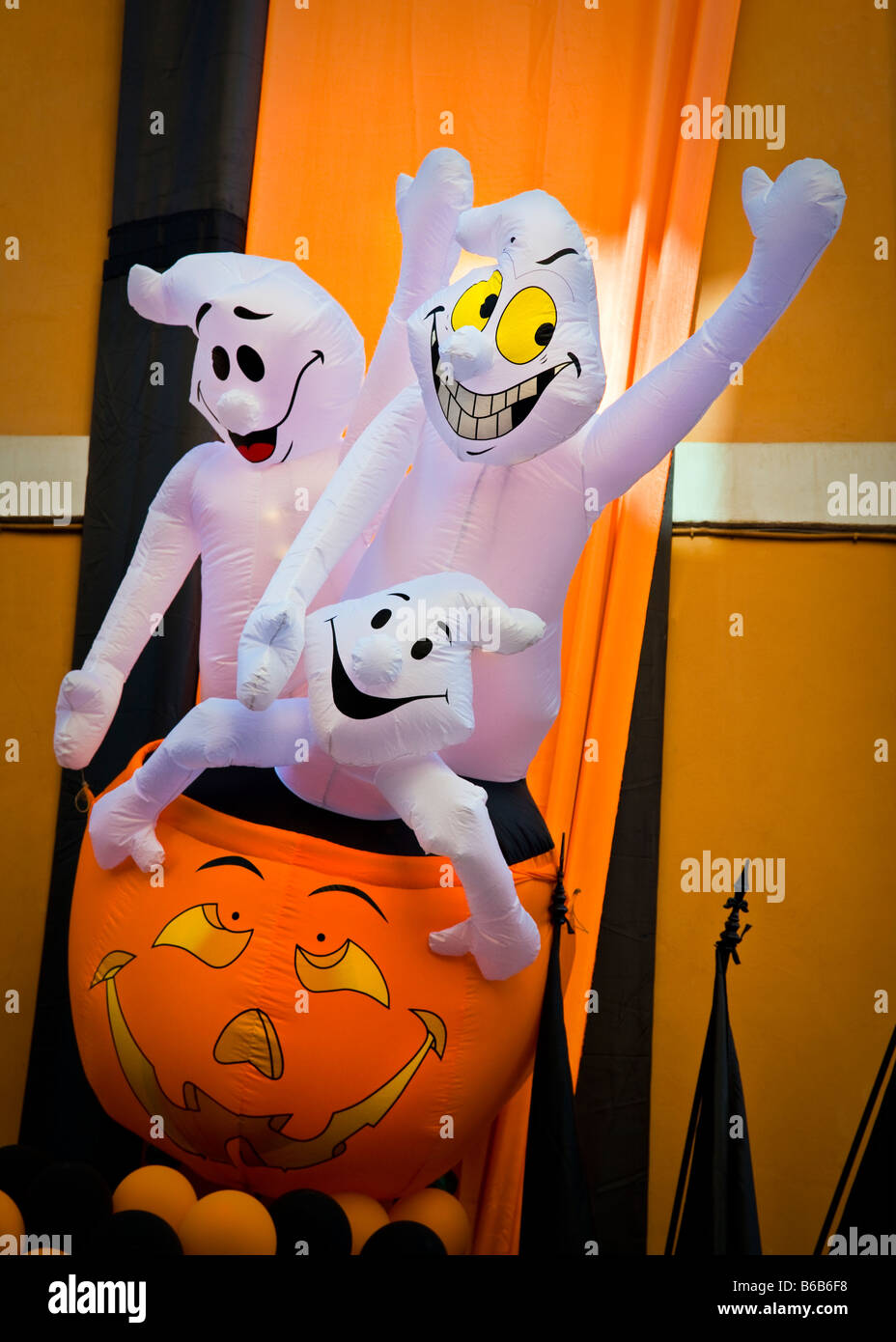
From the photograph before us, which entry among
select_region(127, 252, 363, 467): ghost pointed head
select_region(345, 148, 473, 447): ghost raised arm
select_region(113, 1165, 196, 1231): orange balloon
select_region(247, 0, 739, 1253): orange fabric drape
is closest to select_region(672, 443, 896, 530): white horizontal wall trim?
select_region(247, 0, 739, 1253): orange fabric drape

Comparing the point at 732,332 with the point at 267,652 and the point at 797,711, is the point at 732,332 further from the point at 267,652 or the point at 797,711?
the point at 797,711

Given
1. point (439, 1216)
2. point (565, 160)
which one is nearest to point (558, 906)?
point (439, 1216)

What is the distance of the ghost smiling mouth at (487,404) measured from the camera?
1.61 meters

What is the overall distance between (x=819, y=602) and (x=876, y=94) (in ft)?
3.33

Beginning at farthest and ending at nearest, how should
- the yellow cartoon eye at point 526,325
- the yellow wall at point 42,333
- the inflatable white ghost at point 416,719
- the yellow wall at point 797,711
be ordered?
1. the yellow wall at point 42,333
2. the yellow wall at point 797,711
3. the yellow cartoon eye at point 526,325
4. the inflatable white ghost at point 416,719

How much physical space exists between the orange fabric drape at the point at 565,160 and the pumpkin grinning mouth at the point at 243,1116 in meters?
0.65

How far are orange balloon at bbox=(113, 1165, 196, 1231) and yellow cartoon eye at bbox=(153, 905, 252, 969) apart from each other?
296mm

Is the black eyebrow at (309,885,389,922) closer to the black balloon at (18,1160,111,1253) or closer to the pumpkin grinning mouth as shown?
the pumpkin grinning mouth

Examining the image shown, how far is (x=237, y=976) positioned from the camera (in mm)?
1568

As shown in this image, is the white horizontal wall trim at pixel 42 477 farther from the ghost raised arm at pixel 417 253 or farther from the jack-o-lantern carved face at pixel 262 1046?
the jack-o-lantern carved face at pixel 262 1046

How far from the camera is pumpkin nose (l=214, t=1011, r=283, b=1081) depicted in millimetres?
1548

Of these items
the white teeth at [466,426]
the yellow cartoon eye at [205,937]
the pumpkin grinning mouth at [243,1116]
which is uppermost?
the white teeth at [466,426]

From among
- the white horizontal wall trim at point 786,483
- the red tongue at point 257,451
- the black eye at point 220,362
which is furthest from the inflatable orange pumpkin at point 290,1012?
the white horizontal wall trim at point 786,483

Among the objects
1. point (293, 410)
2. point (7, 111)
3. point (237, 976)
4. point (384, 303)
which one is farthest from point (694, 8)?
point (237, 976)
